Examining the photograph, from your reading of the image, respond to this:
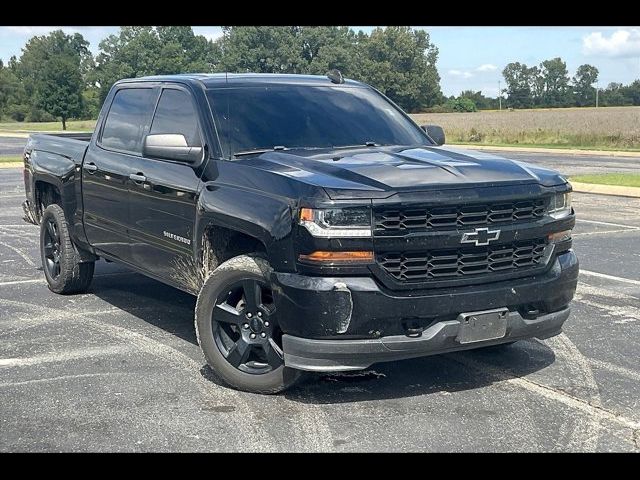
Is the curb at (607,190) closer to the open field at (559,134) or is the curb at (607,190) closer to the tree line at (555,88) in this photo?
the open field at (559,134)

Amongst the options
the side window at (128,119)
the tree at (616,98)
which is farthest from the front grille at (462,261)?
the tree at (616,98)

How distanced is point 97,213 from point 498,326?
3.69 meters

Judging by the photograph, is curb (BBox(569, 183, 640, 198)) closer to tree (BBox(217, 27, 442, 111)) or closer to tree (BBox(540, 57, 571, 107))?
tree (BBox(217, 27, 442, 111))

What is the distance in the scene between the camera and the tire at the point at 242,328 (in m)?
4.94

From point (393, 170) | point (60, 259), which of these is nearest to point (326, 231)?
point (393, 170)

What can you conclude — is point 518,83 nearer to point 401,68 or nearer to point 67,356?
point 401,68

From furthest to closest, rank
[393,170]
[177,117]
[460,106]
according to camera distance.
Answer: [460,106] < [177,117] < [393,170]

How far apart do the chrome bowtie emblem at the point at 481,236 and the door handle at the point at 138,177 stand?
256 cm

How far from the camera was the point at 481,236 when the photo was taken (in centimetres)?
475

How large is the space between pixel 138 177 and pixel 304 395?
219 centimetres

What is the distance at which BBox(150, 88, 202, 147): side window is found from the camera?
19.4 ft

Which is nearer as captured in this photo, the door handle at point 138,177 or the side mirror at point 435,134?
the door handle at point 138,177
